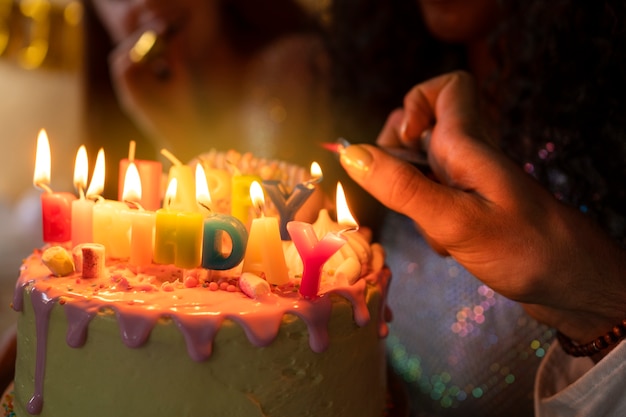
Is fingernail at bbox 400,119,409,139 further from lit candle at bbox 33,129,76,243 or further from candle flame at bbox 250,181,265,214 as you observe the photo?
lit candle at bbox 33,129,76,243

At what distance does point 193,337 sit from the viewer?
0.97m

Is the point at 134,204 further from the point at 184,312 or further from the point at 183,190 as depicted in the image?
the point at 184,312

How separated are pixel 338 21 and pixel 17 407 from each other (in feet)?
6.16

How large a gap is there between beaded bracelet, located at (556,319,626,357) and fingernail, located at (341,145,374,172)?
0.54m

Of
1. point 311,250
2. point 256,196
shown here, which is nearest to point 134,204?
point 256,196

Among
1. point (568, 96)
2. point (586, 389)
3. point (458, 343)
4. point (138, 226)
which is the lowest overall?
point (458, 343)

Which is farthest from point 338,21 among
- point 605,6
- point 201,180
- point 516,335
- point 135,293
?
point 135,293

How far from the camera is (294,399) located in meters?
1.04

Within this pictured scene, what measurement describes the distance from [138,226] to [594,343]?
87cm

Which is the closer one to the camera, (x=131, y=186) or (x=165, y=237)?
(x=165, y=237)

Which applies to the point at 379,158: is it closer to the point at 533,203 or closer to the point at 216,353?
the point at 533,203

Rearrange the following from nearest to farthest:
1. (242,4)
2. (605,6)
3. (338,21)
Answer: (605,6), (338,21), (242,4)

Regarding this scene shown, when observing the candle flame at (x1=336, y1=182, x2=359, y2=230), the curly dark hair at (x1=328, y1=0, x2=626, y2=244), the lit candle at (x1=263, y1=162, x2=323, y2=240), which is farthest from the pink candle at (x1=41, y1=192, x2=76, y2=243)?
the curly dark hair at (x1=328, y1=0, x2=626, y2=244)

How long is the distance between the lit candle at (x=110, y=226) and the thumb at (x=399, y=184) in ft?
1.42
